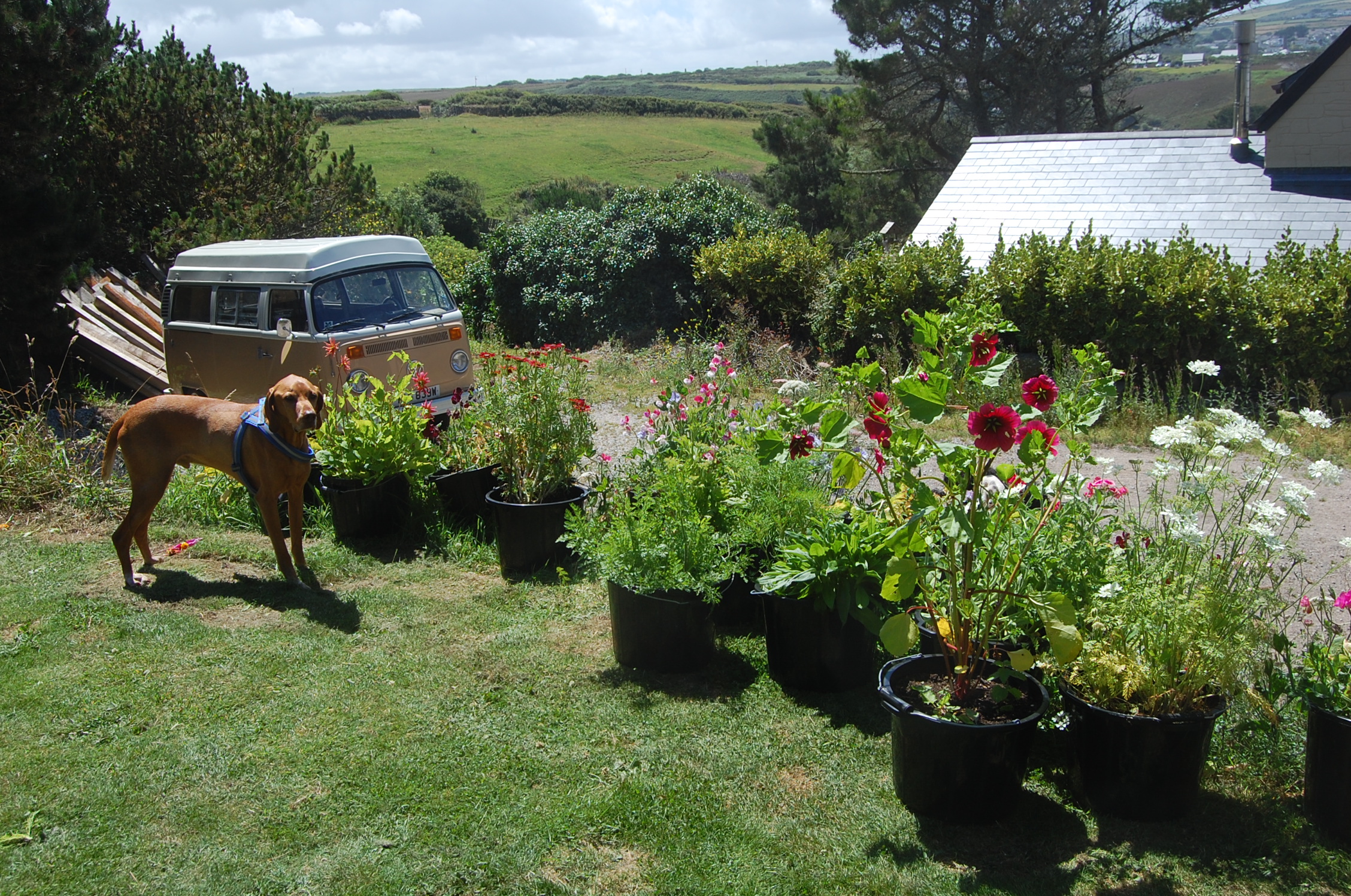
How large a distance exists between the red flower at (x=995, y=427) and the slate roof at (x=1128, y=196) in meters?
11.6

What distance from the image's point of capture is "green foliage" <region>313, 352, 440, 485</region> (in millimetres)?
6527

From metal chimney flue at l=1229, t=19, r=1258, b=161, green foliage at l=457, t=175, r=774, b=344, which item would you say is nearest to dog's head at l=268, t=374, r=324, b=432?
green foliage at l=457, t=175, r=774, b=344

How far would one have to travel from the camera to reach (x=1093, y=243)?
11.2m

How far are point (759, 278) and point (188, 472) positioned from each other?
31.3 feet

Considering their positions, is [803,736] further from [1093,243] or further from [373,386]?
[1093,243]

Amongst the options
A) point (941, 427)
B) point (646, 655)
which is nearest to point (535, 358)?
point (646, 655)

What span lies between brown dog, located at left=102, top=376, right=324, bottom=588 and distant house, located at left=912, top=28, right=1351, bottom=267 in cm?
1099

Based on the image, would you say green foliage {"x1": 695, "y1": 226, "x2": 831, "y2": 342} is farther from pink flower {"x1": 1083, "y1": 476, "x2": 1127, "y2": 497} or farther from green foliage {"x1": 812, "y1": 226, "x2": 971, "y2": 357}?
pink flower {"x1": 1083, "y1": 476, "x2": 1127, "y2": 497}

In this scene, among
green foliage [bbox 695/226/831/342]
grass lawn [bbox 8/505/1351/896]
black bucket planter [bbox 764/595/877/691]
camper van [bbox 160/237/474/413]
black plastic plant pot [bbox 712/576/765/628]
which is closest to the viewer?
grass lawn [bbox 8/505/1351/896]

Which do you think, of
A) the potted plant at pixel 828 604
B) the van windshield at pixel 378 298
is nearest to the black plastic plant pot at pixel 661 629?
the potted plant at pixel 828 604

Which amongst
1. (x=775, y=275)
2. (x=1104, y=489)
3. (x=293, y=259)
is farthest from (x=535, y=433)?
(x=775, y=275)

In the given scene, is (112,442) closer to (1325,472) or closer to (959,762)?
(959,762)

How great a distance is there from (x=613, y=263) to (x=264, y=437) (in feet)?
41.6

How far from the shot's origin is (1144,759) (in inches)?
128
